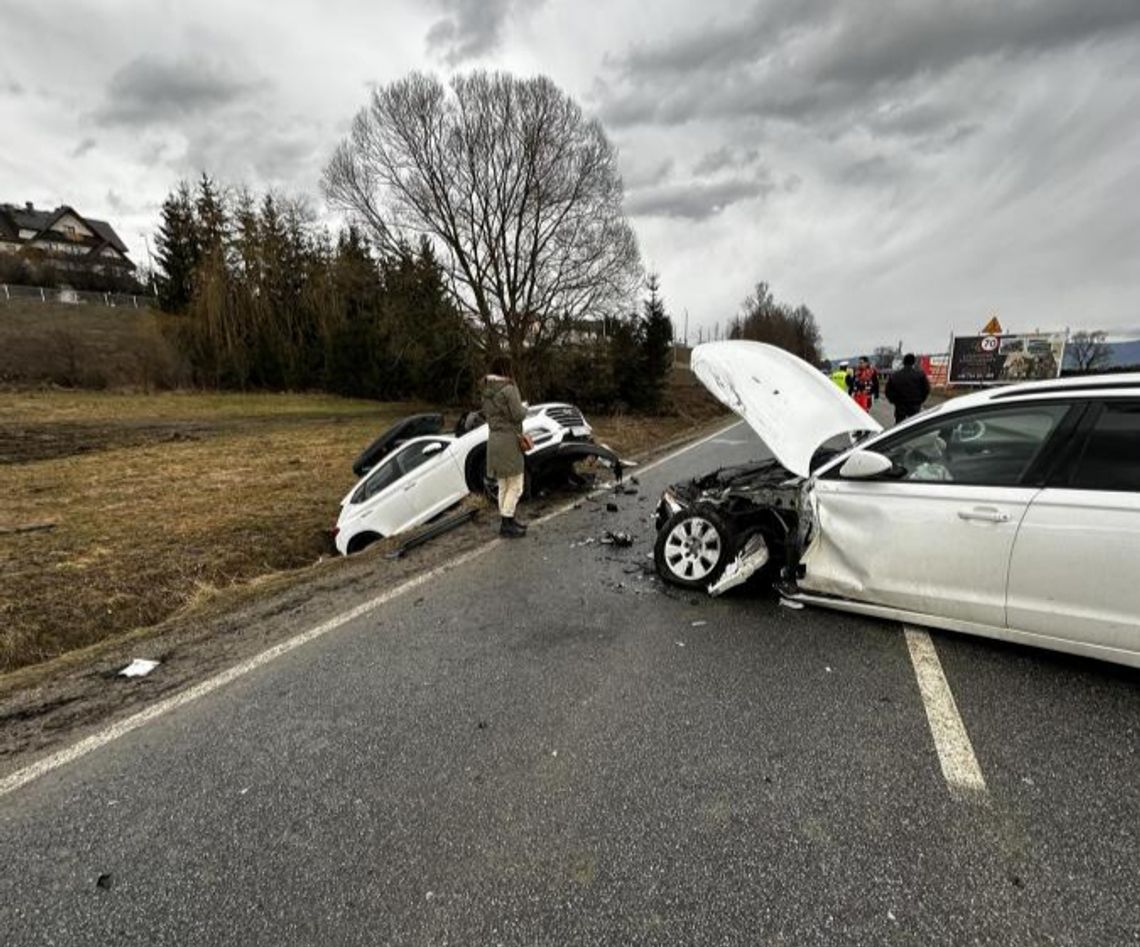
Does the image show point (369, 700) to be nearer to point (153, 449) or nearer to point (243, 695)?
point (243, 695)

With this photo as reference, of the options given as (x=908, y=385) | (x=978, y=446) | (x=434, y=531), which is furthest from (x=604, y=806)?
(x=908, y=385)

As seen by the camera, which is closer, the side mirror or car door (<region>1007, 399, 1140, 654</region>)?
car door (<region>1007, 399, 1140, 654</region>)

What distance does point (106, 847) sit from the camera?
6.98 ft

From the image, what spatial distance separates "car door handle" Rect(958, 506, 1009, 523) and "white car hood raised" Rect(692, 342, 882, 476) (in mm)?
1014

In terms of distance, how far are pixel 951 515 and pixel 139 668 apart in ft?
16.1

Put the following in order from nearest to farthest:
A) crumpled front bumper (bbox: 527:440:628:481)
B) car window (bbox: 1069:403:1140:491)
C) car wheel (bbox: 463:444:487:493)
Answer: car window (bbox: 1069:403:1140:491) < car wheel (bbox: 463:444:487:493) < crumpled front bumper (bbox: 527:440:628:481)

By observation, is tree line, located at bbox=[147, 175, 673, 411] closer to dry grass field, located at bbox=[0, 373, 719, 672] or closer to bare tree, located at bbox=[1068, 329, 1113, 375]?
dry grass field, located at bbox=[0, 373, 719, 672]

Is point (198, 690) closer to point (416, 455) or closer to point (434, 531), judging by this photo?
point (434, 531)

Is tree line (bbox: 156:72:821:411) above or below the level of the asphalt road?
above

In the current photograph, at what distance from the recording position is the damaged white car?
278cm

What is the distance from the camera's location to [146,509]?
8.42 meters

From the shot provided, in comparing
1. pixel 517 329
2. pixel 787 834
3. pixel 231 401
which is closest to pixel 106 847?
pixel 787 834

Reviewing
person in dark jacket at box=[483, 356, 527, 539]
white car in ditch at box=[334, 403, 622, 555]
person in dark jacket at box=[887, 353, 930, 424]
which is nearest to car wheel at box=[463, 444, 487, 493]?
white car in ditch at box=[334, 403, 622, 555]

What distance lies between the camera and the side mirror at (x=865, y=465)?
3.34 metres
